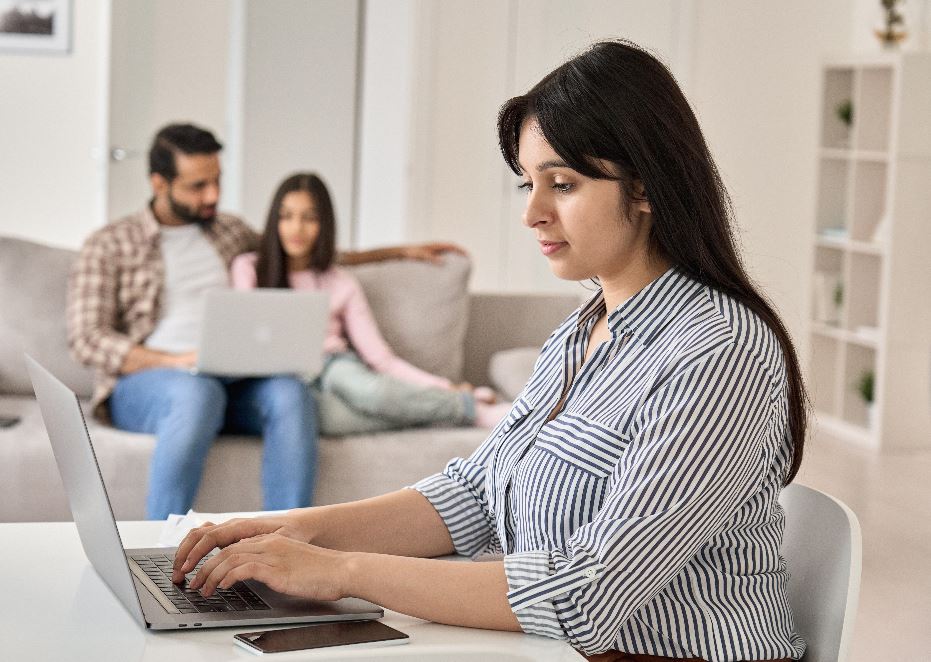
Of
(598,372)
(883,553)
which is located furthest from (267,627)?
(883,553)

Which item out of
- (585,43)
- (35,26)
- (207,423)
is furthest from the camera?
(585,43)

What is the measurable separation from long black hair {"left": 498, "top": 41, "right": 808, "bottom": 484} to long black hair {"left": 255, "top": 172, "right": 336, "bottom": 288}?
227cm

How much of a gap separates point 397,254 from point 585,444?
2.54 meters

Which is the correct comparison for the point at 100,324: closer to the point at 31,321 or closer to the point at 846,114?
the point at 31,321

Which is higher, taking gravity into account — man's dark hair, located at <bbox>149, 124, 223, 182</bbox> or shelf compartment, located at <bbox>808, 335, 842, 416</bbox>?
man's dark hair, located at <bbox>149, 124, 223, 182</bbox>

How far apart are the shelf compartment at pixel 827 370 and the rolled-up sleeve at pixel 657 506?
15.9ft

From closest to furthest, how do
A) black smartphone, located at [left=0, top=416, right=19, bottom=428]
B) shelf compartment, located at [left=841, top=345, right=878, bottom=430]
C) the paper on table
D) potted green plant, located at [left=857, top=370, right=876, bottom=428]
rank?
the paper on table, black smartphone, located at [left=0, top=416, right=19, bottom=428], potted green plant, located at [left=857, top=370, right=876, bottom=428], shelf compartment, located at [left=841, top=345, right=878, bottom=430]

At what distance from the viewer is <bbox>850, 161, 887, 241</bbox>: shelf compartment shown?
221 inches

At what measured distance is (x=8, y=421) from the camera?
10.1ft

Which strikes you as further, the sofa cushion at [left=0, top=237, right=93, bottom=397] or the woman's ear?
the sofa cushion at [left=0, top=237, right=93, bottom=397]

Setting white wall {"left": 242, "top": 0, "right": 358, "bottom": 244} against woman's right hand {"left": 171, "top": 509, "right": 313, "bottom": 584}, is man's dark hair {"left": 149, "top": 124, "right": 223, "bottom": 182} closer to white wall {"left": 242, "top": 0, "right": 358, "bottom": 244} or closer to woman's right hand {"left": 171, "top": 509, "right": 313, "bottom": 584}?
white wall {"left": 242, "top": 0, "right": 358, "bottom": 244}

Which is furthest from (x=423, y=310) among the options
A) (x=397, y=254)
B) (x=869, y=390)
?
(x=869, y=390)

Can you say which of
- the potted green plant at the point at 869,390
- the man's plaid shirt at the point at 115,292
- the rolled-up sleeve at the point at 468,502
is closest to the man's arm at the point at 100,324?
the man's plaid shirt at the point at 115,292

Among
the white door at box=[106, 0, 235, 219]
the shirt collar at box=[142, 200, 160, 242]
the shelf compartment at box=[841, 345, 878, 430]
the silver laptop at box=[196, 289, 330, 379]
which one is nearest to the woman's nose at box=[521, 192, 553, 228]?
the silver laptop at box=[196, 289, 330, 379]
